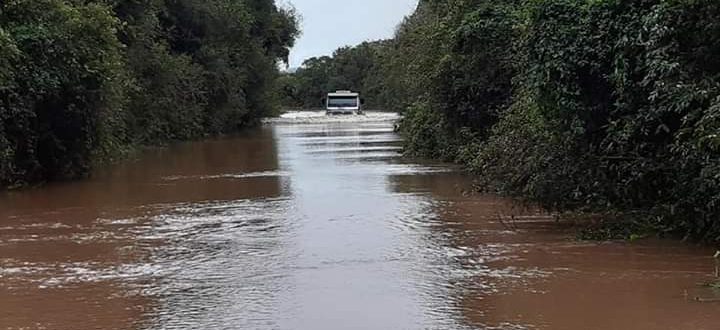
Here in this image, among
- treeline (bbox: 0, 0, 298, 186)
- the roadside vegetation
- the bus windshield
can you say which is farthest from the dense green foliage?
the bus windshield

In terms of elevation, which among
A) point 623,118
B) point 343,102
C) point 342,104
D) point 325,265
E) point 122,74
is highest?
point 122,74

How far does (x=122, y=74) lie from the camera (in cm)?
2580

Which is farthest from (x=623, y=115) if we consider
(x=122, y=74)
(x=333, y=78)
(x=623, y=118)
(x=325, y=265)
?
(x=333, y=78)

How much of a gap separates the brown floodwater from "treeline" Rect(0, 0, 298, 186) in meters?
2.32

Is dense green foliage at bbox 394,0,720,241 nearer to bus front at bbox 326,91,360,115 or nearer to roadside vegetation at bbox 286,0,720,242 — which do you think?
roadside vegetation at bbox 286,0,720,242

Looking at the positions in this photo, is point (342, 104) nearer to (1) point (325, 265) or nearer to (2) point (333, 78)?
(2) point (333, 78)

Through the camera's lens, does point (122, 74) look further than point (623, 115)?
Yes

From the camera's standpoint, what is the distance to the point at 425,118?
28.2 metres

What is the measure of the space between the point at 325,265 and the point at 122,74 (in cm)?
1712

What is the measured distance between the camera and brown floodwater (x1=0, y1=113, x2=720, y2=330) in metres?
7.98

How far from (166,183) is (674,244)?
12.6m

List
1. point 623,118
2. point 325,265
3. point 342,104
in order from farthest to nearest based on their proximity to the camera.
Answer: point 342,104, point 623,118, point 325,265

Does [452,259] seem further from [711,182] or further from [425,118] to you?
[425,118]

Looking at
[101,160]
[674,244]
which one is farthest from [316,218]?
[101,160]
